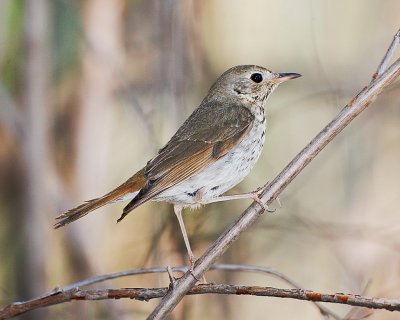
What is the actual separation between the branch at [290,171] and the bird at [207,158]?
666 mm

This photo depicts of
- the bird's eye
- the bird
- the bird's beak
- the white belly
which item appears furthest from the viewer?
the bird's eye

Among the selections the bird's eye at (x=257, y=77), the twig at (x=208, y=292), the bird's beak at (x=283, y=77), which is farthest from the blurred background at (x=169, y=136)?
the twig at (x=208, y=292)

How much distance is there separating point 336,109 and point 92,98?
6.63 feet

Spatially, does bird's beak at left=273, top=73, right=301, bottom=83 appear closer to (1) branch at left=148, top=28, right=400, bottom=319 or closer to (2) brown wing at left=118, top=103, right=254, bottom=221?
(2) brown wing at left=118, top=103, right=254, bottom=221

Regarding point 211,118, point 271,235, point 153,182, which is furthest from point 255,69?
point 271,235

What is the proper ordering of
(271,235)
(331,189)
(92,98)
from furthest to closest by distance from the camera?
(331,189)
(271,235)
(92,98)

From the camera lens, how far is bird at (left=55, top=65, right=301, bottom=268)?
370 centimetres

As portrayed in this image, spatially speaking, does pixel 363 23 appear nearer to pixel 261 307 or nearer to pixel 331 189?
pixel 331 189

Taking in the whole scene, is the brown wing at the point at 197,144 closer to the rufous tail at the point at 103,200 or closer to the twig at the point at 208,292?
the rufous tail at the point at 103,200

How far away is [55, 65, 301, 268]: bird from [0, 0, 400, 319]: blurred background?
1.28ft

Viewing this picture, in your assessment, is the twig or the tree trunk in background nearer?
the twig

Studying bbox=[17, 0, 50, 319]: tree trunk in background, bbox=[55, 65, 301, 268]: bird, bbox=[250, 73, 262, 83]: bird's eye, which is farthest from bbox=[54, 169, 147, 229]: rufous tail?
bbox=[17, 0, 50, 319]: tree trunk in background

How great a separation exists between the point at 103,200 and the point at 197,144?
741 millimetres

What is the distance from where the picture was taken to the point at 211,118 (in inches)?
167
